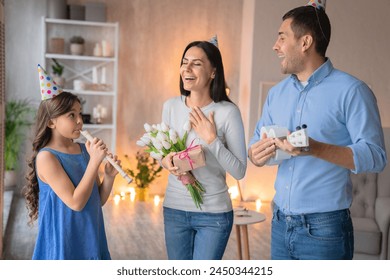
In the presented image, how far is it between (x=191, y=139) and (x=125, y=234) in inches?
113

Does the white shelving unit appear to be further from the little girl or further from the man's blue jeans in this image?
the man's blue jeans

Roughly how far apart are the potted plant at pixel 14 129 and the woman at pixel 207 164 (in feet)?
13.9

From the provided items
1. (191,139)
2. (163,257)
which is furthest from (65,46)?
(191,139)

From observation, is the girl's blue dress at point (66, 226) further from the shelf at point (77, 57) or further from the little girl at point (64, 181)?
the shelf at point (77, 57)

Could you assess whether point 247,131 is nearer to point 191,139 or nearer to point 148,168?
point 148,168

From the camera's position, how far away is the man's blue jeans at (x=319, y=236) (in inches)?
70.2

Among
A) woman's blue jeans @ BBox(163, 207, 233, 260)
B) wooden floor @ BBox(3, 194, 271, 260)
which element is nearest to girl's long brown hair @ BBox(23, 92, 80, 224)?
woman's blue jeans @ BBox(163, 207, 233, 260)

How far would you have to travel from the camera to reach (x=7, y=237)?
4566 mm

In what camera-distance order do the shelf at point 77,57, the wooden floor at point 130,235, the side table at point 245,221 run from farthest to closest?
the shelf at point 77,57 < the wooden floor at point 130,235 < the side table at point 245,221

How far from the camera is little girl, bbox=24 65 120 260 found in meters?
1.97

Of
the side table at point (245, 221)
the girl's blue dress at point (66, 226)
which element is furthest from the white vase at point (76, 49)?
the girl's blue dress at point (66, 226)

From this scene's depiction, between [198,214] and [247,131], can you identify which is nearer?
[198,214]

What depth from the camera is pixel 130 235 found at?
4.84 m
